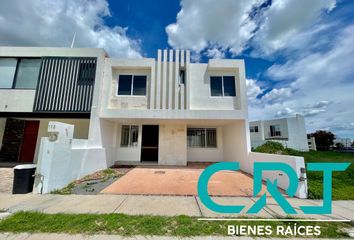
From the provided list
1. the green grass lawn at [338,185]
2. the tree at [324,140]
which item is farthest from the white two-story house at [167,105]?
the tree at [324,140]

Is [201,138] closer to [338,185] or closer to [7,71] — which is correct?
[338,185]

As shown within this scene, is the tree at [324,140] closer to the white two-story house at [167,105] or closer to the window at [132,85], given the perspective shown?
the white two-story house at [167,105]

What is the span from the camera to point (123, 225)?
2.92 m

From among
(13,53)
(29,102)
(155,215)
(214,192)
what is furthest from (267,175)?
(13,53)

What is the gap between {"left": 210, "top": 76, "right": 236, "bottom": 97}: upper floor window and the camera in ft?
30.9

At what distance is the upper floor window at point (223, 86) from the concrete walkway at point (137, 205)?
6420 mm

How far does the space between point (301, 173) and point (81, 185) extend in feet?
25.8

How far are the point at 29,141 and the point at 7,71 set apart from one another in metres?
4.61

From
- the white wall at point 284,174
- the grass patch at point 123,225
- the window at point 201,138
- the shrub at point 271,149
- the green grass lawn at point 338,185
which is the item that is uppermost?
the window at point 201,138

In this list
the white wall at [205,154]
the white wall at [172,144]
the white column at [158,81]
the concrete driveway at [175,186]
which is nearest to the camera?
the concrete driveway at [175,186]

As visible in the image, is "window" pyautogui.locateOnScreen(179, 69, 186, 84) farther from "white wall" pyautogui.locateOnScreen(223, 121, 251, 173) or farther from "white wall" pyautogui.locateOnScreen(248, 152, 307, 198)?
"white wall" pyautogui.locateOnScreen(248, 152, 307, 198)

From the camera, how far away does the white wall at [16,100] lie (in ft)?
26.9

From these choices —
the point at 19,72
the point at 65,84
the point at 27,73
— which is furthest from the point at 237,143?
the point at 19,72

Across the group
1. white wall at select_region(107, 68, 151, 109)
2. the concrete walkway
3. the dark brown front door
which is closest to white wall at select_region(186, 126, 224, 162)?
white wall at select_region(107, 68, 151, 109)
